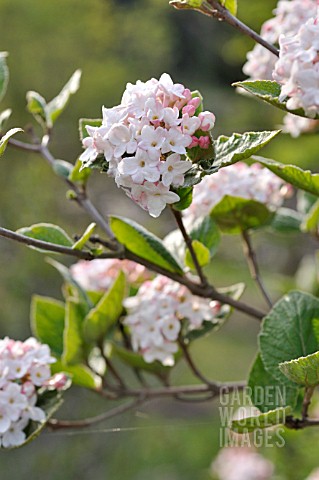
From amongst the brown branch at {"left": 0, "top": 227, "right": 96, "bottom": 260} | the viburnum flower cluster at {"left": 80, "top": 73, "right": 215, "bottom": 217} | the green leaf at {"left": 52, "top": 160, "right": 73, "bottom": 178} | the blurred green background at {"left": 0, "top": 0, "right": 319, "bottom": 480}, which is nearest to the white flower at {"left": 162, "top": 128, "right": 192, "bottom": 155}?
the viburnum flower cluster at {"left": 80, "top": 73, "right": 215, "bottom": 217}

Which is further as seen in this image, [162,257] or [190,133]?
[162,257]

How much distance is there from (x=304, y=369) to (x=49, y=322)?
34 centimetres

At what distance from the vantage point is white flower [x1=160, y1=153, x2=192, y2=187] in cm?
41

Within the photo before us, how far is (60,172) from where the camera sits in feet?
2.03

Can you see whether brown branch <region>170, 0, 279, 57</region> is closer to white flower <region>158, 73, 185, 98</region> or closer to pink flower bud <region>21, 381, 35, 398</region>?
white flower <region>158, 73, 185, 98</region>

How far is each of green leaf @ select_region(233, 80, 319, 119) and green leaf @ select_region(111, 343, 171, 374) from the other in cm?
34

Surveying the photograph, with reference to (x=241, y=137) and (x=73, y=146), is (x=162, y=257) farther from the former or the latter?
(x=73, y=146)

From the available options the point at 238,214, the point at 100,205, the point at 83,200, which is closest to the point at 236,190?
the point at 238,214

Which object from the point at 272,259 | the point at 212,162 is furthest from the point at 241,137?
the point at 272,259

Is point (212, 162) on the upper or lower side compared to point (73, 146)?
upper

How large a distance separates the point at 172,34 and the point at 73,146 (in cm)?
311

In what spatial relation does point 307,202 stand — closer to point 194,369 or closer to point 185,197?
point 194,369

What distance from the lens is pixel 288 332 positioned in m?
0.52

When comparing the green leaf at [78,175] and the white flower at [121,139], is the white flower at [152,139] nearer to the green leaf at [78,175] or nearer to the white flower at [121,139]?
the white flower at [121,139]
